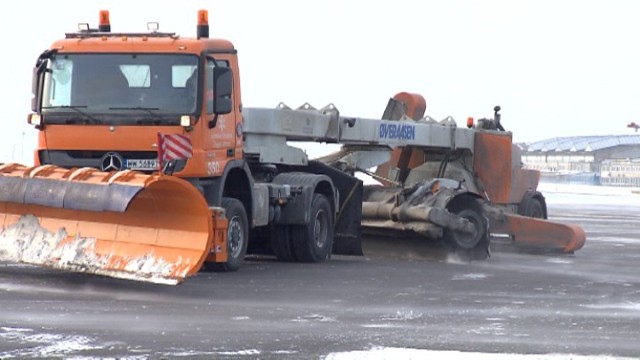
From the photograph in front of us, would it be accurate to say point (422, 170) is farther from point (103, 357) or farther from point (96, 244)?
point (103, 357)

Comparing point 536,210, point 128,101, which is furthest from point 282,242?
point 536,210

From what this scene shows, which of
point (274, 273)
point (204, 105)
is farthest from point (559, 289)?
point (204, 105)

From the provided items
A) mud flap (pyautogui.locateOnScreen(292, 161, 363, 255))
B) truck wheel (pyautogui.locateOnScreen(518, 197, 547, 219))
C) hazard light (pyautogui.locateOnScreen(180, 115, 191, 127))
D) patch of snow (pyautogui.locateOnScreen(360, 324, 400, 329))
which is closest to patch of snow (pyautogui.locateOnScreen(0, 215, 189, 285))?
hazard light (pyautogui.locateOnScreen(180, 115, 191, 127))

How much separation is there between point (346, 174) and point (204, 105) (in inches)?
169

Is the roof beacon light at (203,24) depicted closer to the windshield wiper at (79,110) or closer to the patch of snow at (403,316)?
the windshield wiper at (79,110)

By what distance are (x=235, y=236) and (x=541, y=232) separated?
7.07 metres

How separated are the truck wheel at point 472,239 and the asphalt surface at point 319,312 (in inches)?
58.4

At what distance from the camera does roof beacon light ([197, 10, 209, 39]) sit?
15086mm

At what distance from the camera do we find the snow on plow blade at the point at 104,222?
42.9ft

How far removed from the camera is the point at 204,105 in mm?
14531

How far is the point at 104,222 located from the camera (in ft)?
45.3

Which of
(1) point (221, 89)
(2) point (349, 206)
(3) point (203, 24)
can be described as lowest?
(2) point (349, 206)

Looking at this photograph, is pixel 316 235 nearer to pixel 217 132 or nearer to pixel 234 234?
pixel 234 234

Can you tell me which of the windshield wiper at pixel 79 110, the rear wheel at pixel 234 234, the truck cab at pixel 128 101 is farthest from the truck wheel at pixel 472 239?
the windshield wiper at pixel 79 110
